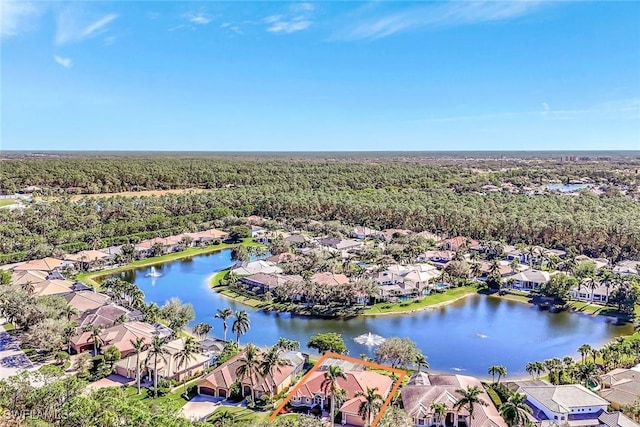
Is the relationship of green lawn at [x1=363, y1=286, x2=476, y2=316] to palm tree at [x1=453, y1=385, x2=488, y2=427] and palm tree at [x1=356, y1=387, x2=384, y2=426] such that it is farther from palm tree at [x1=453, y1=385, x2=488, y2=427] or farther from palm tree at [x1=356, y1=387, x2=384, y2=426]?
palm tree at [x1=356, y1=387, x2=384, y2=426]

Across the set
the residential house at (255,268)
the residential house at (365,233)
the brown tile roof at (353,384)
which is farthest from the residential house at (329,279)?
the residential house at (365,233)

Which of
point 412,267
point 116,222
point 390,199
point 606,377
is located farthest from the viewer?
point 390,199

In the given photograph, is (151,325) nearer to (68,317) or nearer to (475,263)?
(68,317)

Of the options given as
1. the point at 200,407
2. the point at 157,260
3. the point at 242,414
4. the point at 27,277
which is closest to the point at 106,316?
the point at 200,407

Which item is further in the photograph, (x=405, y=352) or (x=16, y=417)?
(x=405, y=352)

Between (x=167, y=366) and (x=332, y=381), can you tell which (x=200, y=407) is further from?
(x=332, y=381)

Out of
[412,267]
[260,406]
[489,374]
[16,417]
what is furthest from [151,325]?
[412,267]
